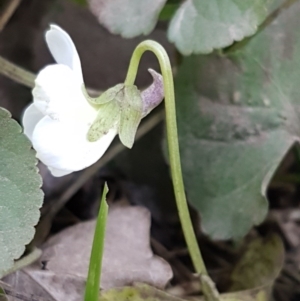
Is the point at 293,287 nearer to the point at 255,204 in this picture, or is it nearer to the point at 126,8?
the point at 255,204

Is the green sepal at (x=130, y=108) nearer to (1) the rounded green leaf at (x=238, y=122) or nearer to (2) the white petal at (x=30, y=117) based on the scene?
(2) the white petal at (x=30, y=117)

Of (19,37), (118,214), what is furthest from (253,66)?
(19,37)

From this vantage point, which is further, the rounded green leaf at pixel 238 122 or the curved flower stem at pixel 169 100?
the rounded green leaf at pixel 238 122

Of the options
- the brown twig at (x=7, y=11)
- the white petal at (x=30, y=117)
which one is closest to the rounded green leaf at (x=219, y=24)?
the white petal at (x=30, y=117)

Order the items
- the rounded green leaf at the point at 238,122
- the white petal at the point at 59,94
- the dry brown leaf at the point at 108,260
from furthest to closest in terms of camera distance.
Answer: the rounded green leaf at the point at 238,122, the dry brown leaf at the point at 108,260, the white petal at the point at 59,94

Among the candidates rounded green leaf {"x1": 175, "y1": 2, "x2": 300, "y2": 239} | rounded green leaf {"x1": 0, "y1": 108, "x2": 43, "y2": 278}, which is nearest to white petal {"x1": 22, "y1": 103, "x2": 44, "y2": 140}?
rounded green leaf {"x1": 0, "y1": 108, "x2": 43, "y2": 278}

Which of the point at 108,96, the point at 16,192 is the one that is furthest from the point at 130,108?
the point at 16,192

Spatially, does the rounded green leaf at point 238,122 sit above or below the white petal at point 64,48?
below
